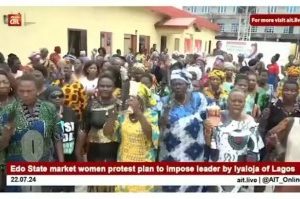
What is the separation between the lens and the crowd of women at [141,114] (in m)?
3.37

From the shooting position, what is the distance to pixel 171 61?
3803 mm

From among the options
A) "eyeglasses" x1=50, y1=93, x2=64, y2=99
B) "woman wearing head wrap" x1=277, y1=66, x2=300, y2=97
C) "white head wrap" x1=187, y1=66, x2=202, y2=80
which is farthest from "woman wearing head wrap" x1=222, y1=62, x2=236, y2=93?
"eyeglasses" x1=50, y1=93, x2=64, y2=99

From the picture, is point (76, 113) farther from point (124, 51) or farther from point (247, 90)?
point (247, 90)

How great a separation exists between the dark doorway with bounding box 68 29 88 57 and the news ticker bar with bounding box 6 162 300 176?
788mm

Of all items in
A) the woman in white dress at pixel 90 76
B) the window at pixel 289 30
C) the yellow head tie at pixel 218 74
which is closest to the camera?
the window at pixel 289 30

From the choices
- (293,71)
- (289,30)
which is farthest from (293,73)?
(289,30)

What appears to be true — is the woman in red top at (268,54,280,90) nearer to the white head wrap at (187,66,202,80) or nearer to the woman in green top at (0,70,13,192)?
the white head wrap at (187,66,202,80)

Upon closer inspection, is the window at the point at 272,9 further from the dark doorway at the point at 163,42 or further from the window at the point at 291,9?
the dark doorway at the point at 163,42

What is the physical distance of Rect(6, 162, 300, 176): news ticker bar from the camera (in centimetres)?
336

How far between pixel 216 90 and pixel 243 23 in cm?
76

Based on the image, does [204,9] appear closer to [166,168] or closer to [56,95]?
[166,168]

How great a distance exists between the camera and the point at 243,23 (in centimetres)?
332

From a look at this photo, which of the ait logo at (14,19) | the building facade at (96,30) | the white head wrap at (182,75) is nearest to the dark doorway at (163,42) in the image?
the building facade at (96,30)
